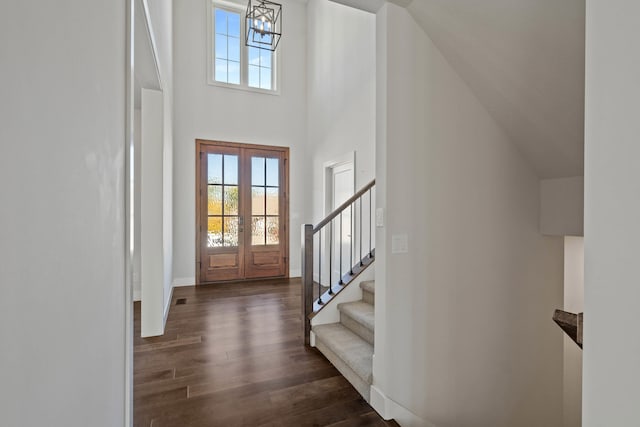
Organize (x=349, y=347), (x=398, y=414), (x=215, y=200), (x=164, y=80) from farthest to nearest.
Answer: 1. (x=215, y=200)
2. (x=164, y=80)
3. (x=349, y=347)
4. (x=398, y=414)

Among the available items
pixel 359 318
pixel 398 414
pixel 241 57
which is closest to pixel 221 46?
pixel 241 57

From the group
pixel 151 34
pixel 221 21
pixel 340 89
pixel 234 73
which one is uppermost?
pixel 221 21

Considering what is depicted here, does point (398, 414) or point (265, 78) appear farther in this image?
point (265, 78)

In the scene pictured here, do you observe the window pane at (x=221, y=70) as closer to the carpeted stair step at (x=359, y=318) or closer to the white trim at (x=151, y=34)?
the white trim at (x=151, y=34)

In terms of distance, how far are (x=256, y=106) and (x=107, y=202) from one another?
17.2 feet

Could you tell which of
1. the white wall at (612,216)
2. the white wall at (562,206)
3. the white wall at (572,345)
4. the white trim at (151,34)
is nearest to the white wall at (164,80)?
the white trim at (151,34)

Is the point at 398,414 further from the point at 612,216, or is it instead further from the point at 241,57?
the point at 241,57

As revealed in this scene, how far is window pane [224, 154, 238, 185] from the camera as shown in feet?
18.4

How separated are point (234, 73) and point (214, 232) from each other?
9.92 feet

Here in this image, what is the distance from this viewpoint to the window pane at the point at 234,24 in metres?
5.74

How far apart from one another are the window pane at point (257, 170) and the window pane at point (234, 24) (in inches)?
94.3

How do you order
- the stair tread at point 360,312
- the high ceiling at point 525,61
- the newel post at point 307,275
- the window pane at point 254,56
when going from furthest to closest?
the window pane at point 254,56 → the newel post at point 307,275 → the stair tread at point 360,312 → the high ceiling at point 525,61

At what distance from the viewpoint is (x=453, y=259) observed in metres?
2.08

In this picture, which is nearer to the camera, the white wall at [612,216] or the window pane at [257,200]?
the white wall at [612,216]
